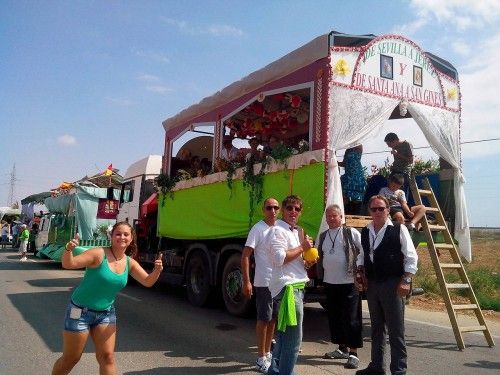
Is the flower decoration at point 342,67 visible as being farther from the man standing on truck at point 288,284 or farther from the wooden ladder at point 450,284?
the man standing on truck at point 288,284

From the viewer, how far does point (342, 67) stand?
250 inches

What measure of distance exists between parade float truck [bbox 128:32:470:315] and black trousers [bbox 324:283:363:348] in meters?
0.83

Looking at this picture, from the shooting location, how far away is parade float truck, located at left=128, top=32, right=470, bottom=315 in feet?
20.7

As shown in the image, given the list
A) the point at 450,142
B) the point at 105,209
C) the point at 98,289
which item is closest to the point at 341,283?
the point at 98,289

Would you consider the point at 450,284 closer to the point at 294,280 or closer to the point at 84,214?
the point at 294,280

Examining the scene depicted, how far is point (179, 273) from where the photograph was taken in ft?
31.3

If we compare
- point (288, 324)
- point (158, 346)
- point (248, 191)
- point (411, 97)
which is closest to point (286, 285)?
point (288, 324)

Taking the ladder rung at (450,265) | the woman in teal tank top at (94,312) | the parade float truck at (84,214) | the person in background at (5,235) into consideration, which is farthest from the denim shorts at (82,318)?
the person in background at (5,235)

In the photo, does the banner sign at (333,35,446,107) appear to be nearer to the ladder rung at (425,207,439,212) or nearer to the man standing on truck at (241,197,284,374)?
the ladder rung at (425,207,439,212)

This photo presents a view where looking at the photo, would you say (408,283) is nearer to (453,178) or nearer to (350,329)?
(350,329)

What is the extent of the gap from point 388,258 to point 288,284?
3.73 ft

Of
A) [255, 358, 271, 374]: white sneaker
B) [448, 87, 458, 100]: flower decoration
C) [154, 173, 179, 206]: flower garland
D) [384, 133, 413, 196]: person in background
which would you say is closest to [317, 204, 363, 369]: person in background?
[255, 358, 271, 374]: white sneaker

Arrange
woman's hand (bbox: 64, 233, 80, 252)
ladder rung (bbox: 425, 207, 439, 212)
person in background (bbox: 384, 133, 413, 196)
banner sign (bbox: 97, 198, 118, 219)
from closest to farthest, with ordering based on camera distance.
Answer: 1. woman's hand (bbox: 64, 233, 80, 252)
2. ladder rung (bbox: 425, 207, 439, 212)
3. person in background (bbox: 384, 133, 413, 196)
4. banner sign (bbox: 97, 198, 118, 219)

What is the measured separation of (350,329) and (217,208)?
148 inches
